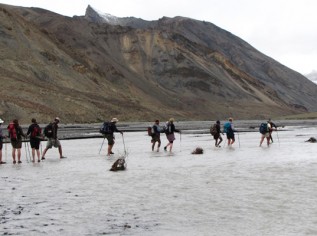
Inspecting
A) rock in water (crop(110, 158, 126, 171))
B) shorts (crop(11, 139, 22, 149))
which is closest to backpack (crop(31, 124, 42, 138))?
shorts (crop(11, 139, 22, 149))

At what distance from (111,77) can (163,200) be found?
417ft

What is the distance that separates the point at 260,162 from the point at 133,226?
466 inches

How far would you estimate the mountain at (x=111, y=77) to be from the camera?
100 m

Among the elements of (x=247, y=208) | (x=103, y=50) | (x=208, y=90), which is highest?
(x=103, y=50)

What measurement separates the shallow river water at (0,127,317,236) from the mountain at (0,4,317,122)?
66785mm

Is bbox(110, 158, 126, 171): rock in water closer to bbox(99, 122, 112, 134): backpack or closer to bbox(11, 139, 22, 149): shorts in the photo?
bbox(11, 139, 22, 149): shorts

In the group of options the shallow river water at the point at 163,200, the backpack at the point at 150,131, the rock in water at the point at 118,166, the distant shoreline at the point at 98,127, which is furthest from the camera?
the distant shoreline at the point at 98,127

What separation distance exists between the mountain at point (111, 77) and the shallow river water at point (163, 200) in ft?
219

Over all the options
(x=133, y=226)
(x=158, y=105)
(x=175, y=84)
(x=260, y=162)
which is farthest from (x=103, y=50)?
(x=133, y=226)

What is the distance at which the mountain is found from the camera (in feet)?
329

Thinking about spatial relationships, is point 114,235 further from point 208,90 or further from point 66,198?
point 208,90

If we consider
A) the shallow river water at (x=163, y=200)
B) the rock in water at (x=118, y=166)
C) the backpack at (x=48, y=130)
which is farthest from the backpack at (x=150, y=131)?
the rock in water at (x=118, y=166)

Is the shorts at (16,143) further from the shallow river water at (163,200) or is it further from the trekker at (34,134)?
the shallow river water at (163,200)

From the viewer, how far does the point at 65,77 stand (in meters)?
115
